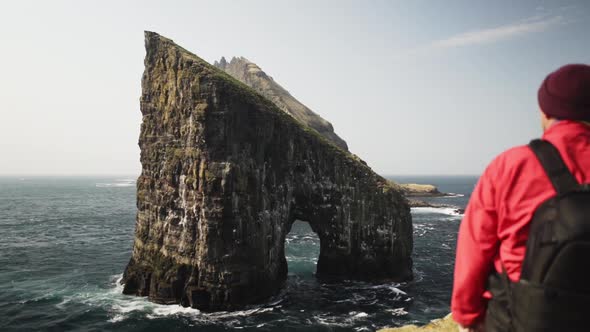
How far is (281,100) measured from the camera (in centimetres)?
10912

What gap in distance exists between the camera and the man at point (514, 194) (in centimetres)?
265

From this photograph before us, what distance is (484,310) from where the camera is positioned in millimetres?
2998

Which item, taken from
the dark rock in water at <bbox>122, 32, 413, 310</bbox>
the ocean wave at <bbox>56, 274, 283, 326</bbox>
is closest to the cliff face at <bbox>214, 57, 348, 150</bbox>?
the dark rock in water at <bbox>122, 32, 413, 310</bbox>

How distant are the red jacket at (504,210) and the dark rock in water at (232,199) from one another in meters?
27.7

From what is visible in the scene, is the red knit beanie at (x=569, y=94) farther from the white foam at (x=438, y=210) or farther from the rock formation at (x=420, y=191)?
the rock formation at (x=420, y=191)

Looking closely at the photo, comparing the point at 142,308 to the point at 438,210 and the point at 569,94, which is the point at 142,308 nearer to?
the point at 569,94

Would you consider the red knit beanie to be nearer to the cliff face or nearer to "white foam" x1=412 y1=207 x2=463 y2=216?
"white foam" x1=412 y1=207 x2=463 y2=216

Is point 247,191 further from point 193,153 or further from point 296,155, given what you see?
point 296,155

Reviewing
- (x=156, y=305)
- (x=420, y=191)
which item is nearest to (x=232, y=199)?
(x=156, y=305)

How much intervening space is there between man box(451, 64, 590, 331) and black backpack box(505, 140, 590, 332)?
0.09 m

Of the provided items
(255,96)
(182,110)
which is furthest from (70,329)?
(255,96)

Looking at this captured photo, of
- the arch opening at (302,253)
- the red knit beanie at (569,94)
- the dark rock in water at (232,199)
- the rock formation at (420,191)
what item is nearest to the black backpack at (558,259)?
the red knit beanie at (569,94)

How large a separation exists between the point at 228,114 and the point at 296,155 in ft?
33.5

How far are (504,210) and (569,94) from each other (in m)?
1.05
